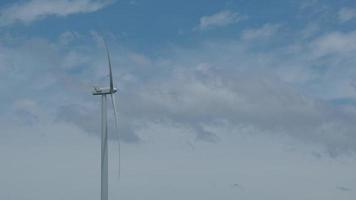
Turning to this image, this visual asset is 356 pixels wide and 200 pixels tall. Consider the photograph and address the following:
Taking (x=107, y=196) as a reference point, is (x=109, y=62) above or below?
above

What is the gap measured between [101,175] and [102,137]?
5669 mm

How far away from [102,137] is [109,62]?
11.3 m

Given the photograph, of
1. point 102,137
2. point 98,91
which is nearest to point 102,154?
point 102,137

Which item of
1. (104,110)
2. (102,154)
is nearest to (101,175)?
(102,154)

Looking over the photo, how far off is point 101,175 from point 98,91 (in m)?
13.3

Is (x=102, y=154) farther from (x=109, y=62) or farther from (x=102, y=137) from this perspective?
(x=109, y=62)

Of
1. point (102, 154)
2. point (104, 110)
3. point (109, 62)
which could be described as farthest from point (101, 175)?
point (109, 62)

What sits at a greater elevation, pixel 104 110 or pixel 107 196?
pixel 104 110

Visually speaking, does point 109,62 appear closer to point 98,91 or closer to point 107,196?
point 98,91

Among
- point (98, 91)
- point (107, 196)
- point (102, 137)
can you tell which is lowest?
point (107, 196)

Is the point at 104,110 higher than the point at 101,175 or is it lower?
higher

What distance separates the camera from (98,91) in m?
109

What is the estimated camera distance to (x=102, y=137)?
105625mm

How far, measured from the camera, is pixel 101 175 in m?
Result: 105
